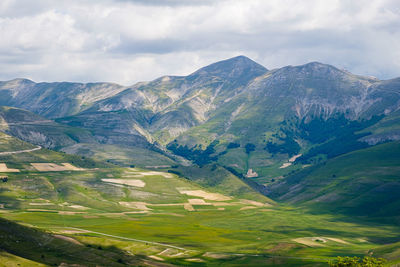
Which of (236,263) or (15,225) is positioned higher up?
(15,225)

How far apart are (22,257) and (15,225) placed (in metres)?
38.7

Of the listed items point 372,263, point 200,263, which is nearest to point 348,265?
point 372,263

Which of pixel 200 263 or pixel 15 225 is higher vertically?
pixel 15 225

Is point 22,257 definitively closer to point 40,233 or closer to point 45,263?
point 45,263

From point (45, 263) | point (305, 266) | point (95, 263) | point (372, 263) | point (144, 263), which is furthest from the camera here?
point (305, 266)

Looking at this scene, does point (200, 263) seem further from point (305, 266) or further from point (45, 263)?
point (45, 263)

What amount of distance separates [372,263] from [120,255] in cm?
10000

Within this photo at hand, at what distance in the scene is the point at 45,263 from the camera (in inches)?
5910

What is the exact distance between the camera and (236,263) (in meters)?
196

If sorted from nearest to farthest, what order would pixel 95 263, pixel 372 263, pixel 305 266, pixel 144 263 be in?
1. pixel 372 263
2. pixel 95 263
3. pixel 144 263
4. pixel 305 266

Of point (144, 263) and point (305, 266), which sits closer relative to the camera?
point (144, 263)

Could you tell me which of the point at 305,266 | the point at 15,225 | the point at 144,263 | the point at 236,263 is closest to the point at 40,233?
the point at 15,225

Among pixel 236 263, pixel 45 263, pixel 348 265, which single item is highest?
pixel 348 265

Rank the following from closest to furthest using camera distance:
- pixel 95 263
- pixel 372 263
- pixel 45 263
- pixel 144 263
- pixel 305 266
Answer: pixel 372 263, pixel 45 263, pixel 95 263, pixel 144 263, pixel 305 266
